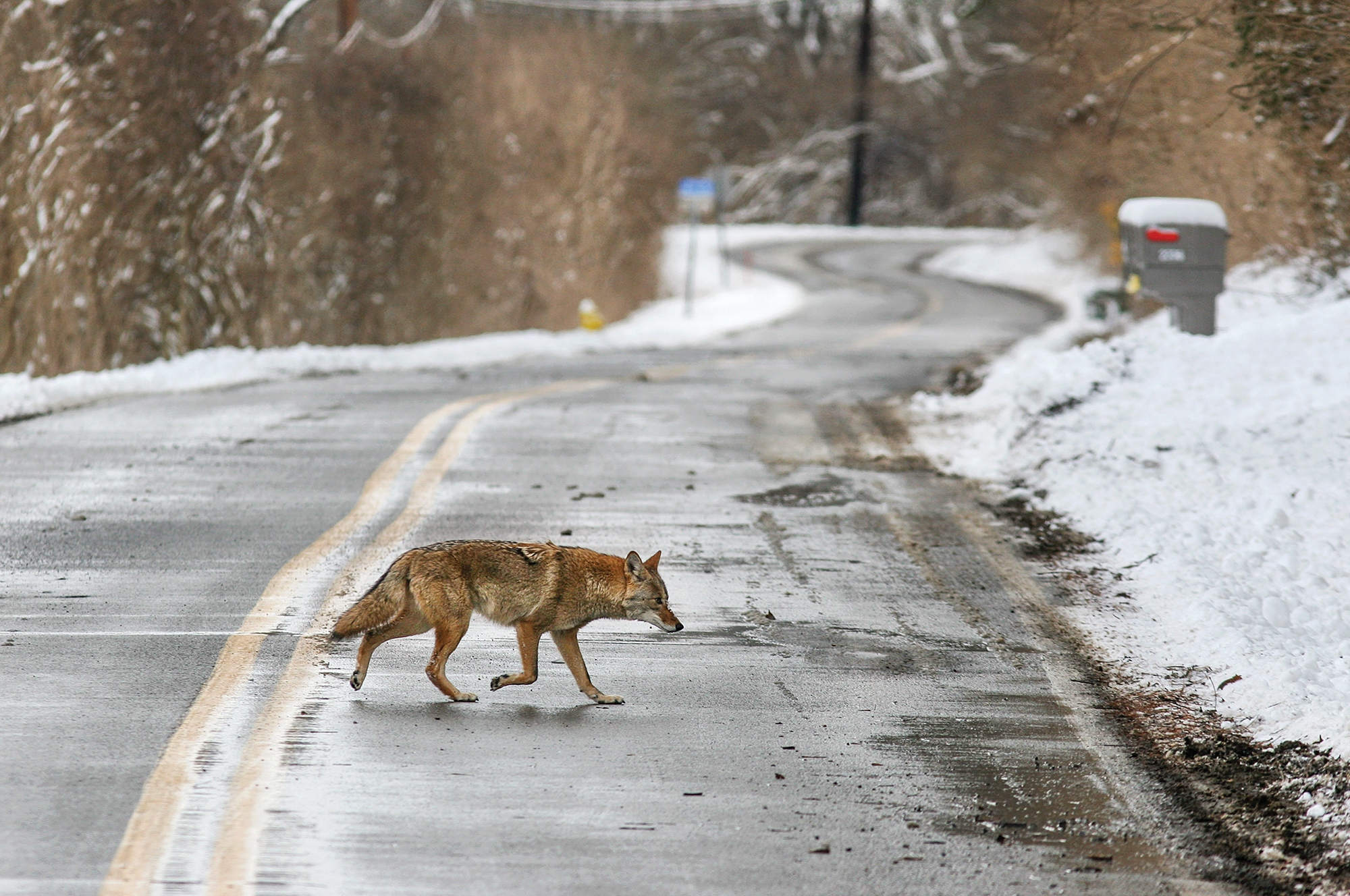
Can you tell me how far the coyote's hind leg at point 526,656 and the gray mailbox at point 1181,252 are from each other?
11.0 meters

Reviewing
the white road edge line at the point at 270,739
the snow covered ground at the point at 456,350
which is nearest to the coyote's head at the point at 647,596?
the white road edge line at the point at 270,739

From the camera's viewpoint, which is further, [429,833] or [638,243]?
[638,243]

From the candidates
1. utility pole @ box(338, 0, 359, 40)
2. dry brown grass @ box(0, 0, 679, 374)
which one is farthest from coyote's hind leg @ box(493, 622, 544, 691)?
utility pole @ box(338, 0, 359, 40)

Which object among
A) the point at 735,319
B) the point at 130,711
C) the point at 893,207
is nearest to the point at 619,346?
the point at 735,319

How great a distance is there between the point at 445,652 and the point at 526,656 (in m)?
0.31

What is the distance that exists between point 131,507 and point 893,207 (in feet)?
243

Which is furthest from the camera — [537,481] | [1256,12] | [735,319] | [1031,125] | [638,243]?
[1031,125]

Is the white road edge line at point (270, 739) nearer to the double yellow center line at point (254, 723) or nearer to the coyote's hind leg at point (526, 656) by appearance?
the double yellow center line at point (254, 723)

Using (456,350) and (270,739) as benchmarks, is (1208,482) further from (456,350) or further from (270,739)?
(456,350)

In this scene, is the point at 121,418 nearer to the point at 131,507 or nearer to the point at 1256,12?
the point at 131,507

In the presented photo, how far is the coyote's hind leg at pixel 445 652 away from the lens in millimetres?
6348

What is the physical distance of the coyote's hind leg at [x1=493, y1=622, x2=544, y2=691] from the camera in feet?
21.1

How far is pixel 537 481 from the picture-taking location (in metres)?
11.9

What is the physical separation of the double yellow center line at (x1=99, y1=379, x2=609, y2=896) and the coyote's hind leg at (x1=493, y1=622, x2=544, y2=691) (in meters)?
0.78
